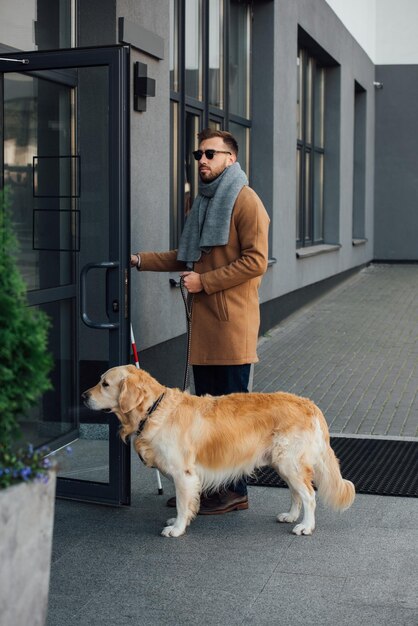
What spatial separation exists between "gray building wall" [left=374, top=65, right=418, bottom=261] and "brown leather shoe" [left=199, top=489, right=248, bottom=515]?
701 inches

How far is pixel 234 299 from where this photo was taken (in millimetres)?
5855

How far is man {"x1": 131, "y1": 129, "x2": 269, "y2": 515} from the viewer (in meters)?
5.72

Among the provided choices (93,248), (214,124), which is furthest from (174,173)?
(93,248)

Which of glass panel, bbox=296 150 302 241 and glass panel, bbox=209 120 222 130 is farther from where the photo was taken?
glass panel, bbox=296 150 302 241

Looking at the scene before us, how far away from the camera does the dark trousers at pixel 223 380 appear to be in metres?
5.88

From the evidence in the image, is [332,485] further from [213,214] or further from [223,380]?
[213,214]

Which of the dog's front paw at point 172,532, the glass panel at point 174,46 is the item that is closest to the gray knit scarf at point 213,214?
the dog's front paw at point 172,532

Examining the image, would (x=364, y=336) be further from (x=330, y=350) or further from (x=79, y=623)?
(x=79, y=623)

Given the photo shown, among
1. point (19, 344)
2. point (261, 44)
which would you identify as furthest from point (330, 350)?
point (19, 344)

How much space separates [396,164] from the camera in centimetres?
2309

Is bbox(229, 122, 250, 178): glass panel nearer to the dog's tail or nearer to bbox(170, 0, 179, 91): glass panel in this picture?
bbox(170, 0, 179, 91): glass panel

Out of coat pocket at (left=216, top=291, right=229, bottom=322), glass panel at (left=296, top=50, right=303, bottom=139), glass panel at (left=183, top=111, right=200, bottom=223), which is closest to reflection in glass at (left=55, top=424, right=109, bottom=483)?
coat pocket at (left=216, top=291, right=229, bottom=322)

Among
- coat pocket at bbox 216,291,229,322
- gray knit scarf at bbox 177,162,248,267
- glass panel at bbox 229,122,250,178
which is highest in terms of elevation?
glass panel at bbox 229,122,250,178

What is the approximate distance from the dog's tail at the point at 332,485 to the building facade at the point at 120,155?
1148mm
